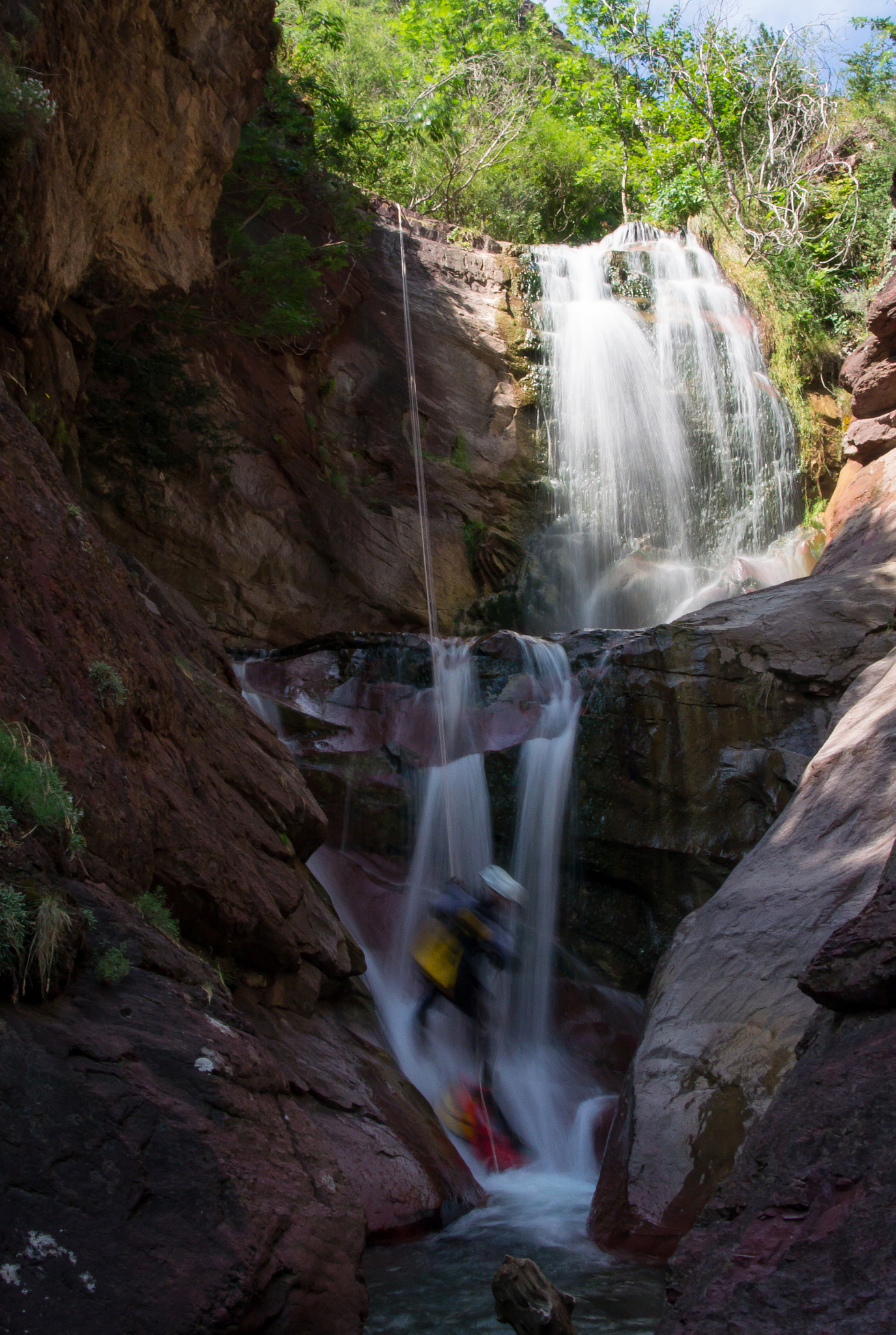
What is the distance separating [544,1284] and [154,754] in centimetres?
334

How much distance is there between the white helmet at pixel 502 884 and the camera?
31.5ft

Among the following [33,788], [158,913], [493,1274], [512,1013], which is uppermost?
[33,788]

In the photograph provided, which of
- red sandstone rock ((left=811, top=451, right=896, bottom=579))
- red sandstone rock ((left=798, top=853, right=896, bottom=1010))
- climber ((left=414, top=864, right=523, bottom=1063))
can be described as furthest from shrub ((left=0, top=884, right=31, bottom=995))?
red sandstone rock ((left=811, top=451, right=896, bottom=579))

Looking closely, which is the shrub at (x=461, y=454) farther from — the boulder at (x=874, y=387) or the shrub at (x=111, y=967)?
the shrub at (x=111, y=967)

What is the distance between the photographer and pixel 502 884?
31.8 feet

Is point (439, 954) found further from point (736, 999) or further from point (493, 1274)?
Answer: point (493, 1274)

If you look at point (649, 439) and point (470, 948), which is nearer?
point (470, 948)

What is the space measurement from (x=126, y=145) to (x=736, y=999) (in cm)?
798

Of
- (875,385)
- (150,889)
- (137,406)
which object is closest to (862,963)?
(150,889)

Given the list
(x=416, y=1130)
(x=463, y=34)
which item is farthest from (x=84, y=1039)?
(x=463, y=34)

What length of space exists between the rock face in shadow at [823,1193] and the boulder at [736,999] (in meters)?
2.22

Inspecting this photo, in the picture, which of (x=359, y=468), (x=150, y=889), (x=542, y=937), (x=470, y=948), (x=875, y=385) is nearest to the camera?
(x=150, y=889)

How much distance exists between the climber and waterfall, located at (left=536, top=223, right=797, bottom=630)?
7862mm

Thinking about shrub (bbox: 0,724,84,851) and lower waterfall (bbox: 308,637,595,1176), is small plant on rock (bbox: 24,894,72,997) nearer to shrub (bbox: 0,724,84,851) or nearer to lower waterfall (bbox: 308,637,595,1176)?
shrub (bbox: 0,724,84,851)
